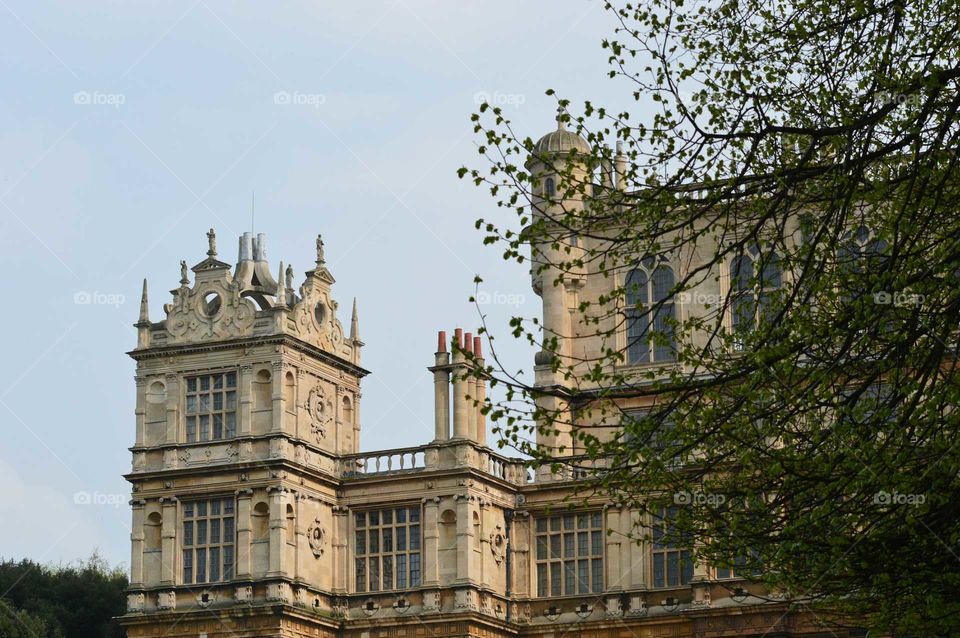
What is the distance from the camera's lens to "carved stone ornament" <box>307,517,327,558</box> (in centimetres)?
5253

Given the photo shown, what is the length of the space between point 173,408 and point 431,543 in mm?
8149

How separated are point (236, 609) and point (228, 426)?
206 inches

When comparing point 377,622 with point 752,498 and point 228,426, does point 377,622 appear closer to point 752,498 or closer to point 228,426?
point 228,426

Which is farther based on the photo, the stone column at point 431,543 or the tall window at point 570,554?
the tall window at point 570,554

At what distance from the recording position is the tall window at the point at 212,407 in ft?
175

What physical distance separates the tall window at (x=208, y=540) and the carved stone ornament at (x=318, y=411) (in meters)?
3.19

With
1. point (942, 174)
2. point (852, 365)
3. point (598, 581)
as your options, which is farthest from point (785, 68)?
point (598, 581)

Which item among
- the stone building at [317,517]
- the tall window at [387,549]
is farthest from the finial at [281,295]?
the tall window at [387,549]

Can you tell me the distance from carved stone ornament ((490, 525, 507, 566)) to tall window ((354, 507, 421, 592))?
81.3 inches

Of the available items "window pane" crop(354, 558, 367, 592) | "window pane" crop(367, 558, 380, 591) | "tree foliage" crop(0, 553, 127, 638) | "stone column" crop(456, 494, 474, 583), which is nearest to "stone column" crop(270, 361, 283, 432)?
"window pane" crop(354, 558, 367, 592)

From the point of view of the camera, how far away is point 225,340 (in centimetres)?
5331

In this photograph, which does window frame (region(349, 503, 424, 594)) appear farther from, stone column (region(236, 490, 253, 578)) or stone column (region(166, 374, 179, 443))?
stone column (region(166, 374, 179, 443))

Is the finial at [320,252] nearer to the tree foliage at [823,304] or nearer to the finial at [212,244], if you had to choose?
the finial at [212,244]

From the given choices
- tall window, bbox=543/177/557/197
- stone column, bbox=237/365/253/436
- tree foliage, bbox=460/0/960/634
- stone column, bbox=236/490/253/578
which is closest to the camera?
tree foliage, bbox=460/0/960/634
